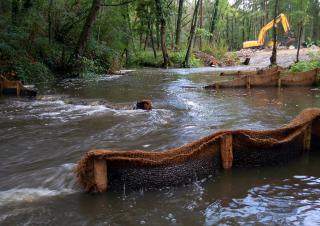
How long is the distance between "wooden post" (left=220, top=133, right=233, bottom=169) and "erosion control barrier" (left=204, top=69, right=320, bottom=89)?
9857 mm

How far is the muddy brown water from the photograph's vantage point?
4.31 meters

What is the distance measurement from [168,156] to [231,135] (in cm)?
105

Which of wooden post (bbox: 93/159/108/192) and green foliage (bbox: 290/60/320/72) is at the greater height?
green foliage (bbox: 290/60/320/72)

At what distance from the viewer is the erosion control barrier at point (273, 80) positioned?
15.2 metres

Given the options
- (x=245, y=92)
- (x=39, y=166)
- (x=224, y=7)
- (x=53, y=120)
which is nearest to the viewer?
(x=39, y=166)

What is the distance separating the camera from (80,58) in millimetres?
18828

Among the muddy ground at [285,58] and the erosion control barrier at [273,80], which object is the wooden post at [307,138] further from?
the muddy ground at [285,58]

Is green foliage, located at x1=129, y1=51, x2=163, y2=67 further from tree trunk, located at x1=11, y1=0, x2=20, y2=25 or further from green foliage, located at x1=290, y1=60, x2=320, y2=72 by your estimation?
green foliage, located at x1=290, y1=60, x2=320, y2=72

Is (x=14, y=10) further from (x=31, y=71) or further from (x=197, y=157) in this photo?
(x=197, y=157)

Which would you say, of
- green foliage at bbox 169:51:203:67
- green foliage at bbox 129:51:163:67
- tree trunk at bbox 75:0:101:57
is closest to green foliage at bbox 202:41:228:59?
green foliage at bbox 169:51:203:67

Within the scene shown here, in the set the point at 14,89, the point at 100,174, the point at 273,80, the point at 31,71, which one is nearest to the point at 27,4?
the point at 31,71

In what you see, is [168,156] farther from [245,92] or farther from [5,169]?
[245,92]

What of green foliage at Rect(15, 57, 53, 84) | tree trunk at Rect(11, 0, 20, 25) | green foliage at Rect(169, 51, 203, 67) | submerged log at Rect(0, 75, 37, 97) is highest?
tree trunk at Rect(11, 0, 20, 25)

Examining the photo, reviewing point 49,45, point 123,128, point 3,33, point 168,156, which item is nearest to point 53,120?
point 123,128
